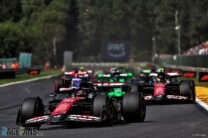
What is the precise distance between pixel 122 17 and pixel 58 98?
12852cm

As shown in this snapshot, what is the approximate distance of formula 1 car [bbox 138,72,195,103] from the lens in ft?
67.5

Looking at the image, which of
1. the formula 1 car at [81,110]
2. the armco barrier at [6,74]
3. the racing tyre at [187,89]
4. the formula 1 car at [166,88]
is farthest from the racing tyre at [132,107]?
the armco barrier at [6,74]

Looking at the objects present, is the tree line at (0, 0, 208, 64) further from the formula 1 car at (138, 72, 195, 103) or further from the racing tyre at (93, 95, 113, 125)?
the racing tyre at (93, 95, 113, 125)

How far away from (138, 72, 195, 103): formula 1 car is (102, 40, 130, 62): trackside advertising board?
108731mm

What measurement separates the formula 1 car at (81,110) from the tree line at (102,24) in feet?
357

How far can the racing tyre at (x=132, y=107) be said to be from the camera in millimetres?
13898

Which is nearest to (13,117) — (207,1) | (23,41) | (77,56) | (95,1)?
(23,41)

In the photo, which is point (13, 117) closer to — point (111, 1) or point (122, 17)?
point (111, 1)

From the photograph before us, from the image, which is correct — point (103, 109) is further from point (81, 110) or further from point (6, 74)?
point (6, 74)

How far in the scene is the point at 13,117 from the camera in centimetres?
1783

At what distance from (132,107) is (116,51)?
11867 centimetres

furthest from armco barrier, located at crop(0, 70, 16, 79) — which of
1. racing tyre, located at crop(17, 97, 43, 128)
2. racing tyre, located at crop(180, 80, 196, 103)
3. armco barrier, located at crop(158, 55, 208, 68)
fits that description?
racing tyre, located at crop(17, 97, 43, 128)

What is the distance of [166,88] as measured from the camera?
69.3 ft

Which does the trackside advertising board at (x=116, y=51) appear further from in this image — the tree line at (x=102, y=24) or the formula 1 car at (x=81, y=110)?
the formula 1 car at (x=81, y=110)
